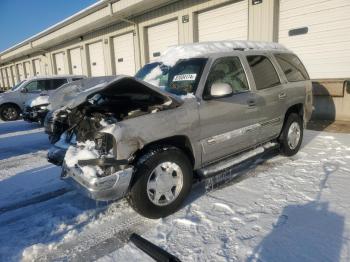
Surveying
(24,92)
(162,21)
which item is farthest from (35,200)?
(162,21)

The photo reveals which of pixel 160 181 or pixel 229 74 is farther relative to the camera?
pixel 229 74

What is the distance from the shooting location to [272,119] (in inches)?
198

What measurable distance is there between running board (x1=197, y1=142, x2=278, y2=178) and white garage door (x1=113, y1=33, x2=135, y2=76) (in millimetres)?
13104

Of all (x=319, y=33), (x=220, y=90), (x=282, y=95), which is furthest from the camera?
(x=319, y=33)

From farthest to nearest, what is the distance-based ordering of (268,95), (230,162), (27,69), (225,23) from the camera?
(27,69) → (225,23) → (268,95) → (230,162)

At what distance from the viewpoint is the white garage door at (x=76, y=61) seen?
23250 millimetres

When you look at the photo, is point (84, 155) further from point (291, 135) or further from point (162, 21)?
point (162, 21)

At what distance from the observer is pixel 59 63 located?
27469 mm

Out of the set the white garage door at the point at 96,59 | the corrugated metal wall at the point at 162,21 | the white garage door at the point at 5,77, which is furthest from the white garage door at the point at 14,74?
the white garage door at the point at 96,59

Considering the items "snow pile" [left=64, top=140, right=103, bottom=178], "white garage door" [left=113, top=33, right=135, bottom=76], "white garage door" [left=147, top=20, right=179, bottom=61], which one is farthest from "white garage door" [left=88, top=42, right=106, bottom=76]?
"snow pile" [left=64, top=140, right=103, bottom=178]

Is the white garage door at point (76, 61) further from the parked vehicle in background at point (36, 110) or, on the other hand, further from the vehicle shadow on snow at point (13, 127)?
the parked vehicle in background at point (36, 110)

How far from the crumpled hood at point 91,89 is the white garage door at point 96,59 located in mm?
16641

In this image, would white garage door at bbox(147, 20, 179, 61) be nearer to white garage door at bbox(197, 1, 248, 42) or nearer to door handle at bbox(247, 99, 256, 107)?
white garage door at bbox(197, 1, 248, 42)

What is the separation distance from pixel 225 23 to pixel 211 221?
9893 mm
